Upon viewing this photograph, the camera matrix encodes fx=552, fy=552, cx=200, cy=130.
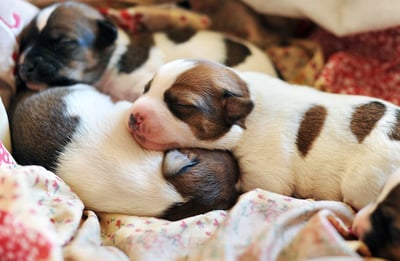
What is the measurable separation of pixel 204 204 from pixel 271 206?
0.21 metres

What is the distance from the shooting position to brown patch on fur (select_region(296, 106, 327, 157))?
175cm

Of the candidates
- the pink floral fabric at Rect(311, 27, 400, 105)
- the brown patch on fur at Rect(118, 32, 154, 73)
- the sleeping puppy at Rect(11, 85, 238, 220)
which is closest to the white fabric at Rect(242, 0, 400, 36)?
the pink floral fabric at Rect(311, 27, 400, 105)

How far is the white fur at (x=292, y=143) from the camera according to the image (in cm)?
165

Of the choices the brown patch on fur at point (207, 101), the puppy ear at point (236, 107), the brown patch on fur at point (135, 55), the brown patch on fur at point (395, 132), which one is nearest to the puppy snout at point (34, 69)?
the brown patch on fur at point (135, 55)

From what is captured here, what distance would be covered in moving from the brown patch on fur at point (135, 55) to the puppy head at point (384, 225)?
1.15m

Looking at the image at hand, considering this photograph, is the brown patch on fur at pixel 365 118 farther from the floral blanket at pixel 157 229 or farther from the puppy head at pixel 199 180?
the puppy head at pixel 199 180

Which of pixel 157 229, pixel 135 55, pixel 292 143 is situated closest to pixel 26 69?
pixel 135 55

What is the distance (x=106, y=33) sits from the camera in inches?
86.5

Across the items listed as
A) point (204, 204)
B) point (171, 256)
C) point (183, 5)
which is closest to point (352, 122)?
point (204, 204)

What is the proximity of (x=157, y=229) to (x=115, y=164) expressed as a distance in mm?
249

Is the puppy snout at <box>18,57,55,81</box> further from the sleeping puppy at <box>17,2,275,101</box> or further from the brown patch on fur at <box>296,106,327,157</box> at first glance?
the brown patch on fur at <box>296,106,327,157</box>

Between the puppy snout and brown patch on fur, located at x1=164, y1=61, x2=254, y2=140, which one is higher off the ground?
brown patch on fur, located at x1=164, y1=61, x2=254, y2=140

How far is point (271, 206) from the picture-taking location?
5.22 ft

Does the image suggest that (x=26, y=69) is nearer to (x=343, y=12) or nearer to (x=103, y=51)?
(x=103, y=51)
